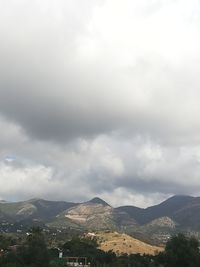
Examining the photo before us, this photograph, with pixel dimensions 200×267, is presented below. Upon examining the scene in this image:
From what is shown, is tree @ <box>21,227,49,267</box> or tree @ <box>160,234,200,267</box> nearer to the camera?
tree @ <box>21,227,49,267</box>

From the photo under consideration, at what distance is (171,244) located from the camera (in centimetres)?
15900

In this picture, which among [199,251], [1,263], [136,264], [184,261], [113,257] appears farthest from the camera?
[113,257]

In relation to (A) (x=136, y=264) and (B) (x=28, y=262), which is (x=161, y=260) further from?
(B) (x=28, y=262)

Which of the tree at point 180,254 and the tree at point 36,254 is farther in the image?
the tree at point 180,254

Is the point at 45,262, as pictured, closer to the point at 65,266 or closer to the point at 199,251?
the point at 65,266

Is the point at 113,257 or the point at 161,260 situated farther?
the point at 113,257

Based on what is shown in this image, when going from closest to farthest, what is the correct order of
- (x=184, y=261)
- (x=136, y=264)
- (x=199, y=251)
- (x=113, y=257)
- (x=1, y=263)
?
(x=1, y=263)
(x=184, y=261)
(x=199, y=251)
(x=136, y=264)
(x=113, y=257)

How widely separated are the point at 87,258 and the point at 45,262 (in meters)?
58.6

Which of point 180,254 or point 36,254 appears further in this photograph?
point 180,254

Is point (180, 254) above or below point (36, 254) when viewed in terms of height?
above

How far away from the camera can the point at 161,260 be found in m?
160

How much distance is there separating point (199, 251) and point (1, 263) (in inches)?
2900

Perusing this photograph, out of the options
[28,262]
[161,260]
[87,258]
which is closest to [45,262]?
[28,262]

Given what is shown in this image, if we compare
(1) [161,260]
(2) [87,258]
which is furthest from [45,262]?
(2) [87,258]
